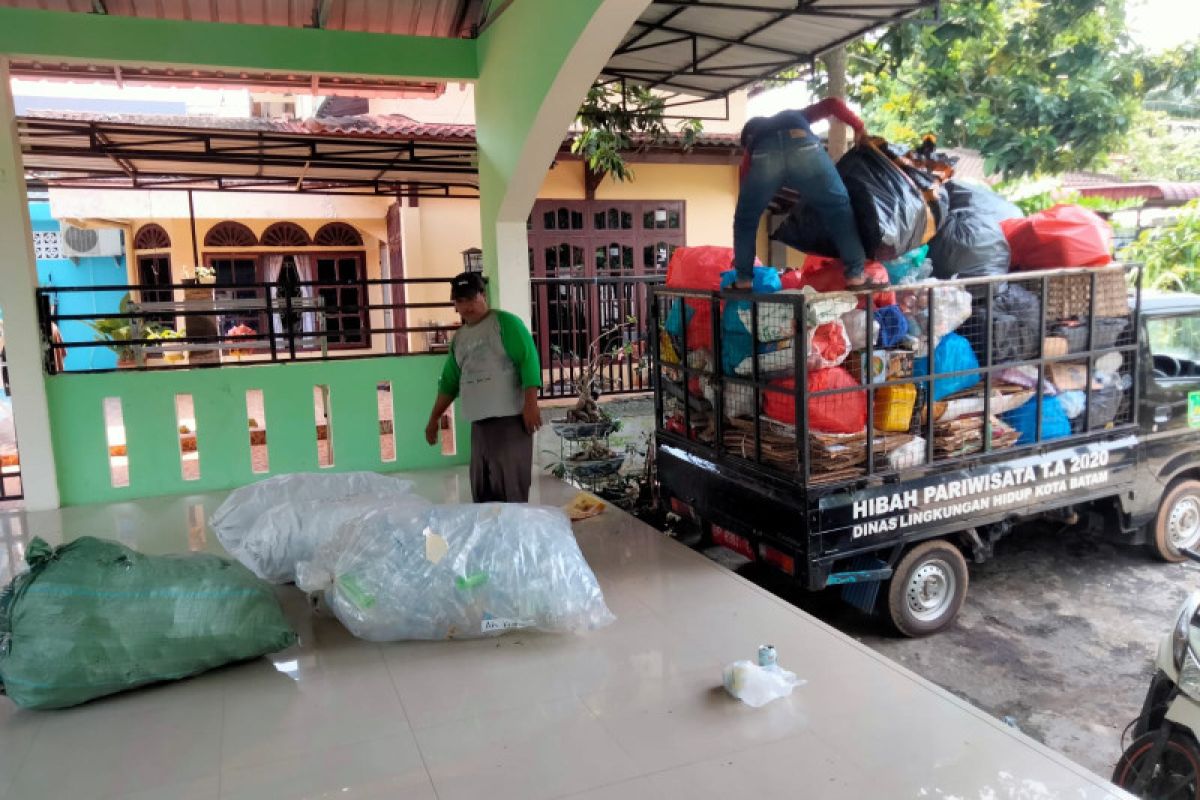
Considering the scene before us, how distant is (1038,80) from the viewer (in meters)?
8.62

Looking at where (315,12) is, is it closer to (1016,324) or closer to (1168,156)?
(1016,324)

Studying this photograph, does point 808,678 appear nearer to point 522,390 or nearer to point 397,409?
point 522,390

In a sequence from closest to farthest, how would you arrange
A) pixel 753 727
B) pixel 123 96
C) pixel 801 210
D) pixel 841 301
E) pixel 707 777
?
1. pixel 707 777
2. pixel 753 727
3. pixel 841 301
4. pixel 801 210
5. pixel 123 96

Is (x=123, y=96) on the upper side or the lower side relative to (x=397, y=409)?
upper

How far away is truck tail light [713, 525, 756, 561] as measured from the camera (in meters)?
4.24

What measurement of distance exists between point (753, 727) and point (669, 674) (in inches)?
18.4

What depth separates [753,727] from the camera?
9.17 ft

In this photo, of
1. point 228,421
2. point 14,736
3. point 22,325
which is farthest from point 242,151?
point 14,736

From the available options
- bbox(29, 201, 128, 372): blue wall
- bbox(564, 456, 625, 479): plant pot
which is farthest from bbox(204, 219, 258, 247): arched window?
bbox(564, 456, 625, 479): plant pot

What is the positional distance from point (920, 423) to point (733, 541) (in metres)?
1.11

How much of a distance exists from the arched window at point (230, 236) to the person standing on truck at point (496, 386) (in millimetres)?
9893

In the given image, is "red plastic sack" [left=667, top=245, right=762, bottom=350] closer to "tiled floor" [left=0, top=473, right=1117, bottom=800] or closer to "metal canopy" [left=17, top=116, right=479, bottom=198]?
"tiled floor" [left=0, top=473, right=1117, bottom=800]

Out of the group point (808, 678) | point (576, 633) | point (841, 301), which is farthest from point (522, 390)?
point (808, 678)

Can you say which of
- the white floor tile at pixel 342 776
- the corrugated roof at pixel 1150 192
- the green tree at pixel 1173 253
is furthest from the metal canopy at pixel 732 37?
the corrugated roof at pixel 1150 192
